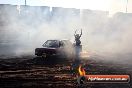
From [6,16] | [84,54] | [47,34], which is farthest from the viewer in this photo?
[6,16]

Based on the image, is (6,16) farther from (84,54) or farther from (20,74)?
(20,74)

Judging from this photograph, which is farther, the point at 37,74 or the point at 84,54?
the point at 84,54

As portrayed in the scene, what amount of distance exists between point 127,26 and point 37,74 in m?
39.3

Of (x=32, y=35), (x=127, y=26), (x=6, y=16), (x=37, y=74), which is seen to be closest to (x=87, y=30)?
(x=127, y=26)

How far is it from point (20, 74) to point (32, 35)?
112ft

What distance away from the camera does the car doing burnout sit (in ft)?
66.0

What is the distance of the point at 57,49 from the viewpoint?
20.4 m

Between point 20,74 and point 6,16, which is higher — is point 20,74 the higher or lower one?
the lower one

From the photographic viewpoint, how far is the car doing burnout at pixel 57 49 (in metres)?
20.1

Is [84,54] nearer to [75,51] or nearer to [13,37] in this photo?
[75,51]

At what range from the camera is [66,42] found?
22.0 meters

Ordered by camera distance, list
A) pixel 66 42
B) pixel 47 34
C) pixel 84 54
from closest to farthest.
→ pixel 84 54 → pixel 66 42 → pixel 47 34

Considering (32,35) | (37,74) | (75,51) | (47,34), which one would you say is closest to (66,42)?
(75,51)

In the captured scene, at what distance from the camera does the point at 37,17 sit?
1964 inches
